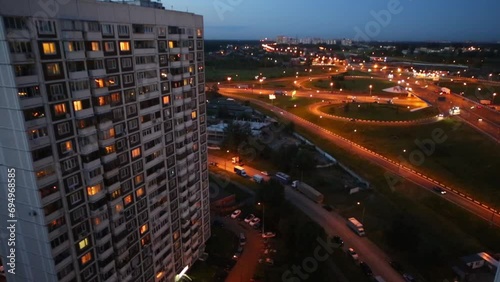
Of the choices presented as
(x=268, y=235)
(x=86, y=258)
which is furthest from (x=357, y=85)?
(x=86, y=258)

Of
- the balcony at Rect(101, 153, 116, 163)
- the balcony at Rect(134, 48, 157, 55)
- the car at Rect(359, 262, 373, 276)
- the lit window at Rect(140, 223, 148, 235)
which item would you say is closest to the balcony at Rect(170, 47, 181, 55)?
the balcony at Rect(134, 48, 157, 55)

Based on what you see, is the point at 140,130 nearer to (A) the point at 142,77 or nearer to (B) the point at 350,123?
(A) the point at 142,77

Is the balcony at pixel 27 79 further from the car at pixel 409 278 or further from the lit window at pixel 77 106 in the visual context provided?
the car at pixel 409 278

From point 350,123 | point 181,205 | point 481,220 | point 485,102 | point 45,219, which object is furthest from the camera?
point 485,102

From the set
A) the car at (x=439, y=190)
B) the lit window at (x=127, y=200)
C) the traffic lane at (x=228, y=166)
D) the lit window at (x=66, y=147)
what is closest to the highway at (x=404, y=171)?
the car at (x=439, y=190)

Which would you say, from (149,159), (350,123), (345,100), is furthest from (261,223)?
(345,100)

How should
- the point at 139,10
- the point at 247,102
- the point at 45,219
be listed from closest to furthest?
the point at 45,219
the point at 139,10
the point at 247,102
